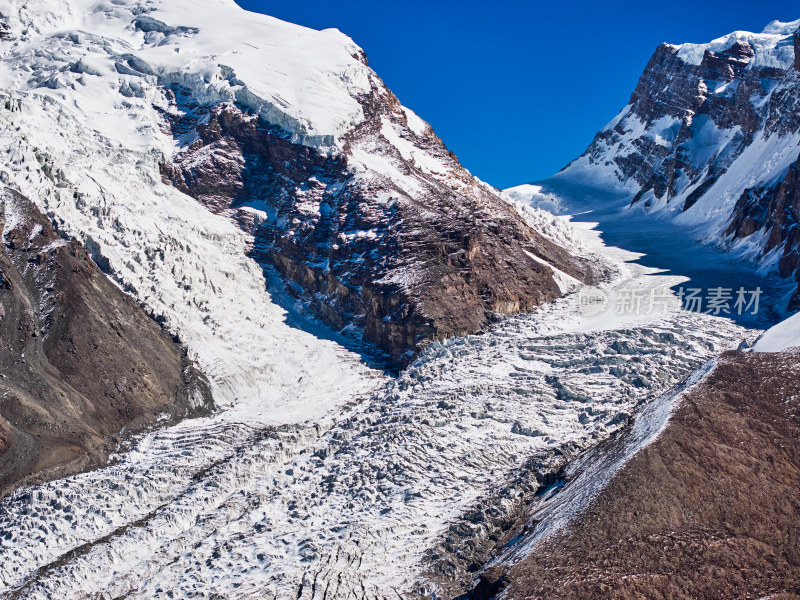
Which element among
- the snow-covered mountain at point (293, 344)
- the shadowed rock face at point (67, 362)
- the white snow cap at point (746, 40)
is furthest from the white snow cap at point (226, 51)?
the white snow cap at point (746, 40)

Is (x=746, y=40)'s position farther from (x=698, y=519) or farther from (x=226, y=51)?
(x=698, y=519)

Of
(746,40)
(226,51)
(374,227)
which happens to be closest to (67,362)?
(374,227)

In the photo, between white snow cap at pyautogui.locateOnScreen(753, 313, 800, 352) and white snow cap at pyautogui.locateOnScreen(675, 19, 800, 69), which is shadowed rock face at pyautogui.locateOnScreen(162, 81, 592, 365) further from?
white snow cap at pyautogui.locateOnScreen(675, 19, 800, 69)

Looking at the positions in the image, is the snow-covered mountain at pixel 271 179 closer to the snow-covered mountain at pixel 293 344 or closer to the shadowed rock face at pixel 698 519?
the snow-covered mountain at pixel 293 344

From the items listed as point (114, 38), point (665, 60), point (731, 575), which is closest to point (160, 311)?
point (731, 575)

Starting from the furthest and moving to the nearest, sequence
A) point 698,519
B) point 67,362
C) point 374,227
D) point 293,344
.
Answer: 1. point 374,227
2. point 293,344
3. point 67,362
4. point 698,519
